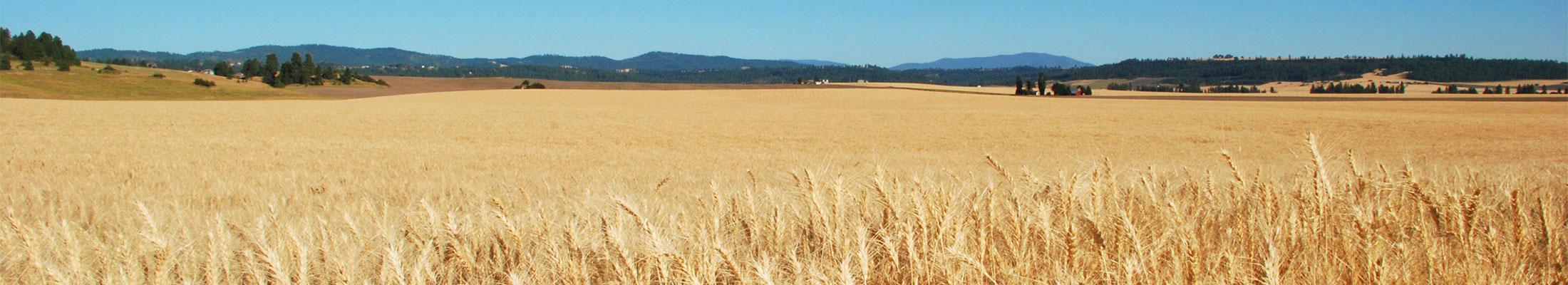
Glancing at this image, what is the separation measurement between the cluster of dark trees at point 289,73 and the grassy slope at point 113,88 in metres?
Answer: 11.1

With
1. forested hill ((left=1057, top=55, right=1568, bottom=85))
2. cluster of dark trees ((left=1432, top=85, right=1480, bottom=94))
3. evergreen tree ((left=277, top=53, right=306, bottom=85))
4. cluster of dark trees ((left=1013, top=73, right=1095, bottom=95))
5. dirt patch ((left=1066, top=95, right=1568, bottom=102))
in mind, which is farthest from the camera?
forested hill ((left=1057, top=55, right=1568, bottom=85))

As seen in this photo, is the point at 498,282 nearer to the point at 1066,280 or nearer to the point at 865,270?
the point at 865,270

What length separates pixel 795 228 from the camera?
3.75m

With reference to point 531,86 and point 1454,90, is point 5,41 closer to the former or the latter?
point 531,86

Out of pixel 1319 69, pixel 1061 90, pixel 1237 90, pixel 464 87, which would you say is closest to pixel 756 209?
pixel 1061 90

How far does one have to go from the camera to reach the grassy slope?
2263 inches

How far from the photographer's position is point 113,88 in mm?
62125

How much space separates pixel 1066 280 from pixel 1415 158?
64.9ft

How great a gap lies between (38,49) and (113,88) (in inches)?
1150

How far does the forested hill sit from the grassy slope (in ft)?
353

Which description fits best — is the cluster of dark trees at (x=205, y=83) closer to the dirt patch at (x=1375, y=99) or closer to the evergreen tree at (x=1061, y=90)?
the evergreen tree at (x=1061, y=90)

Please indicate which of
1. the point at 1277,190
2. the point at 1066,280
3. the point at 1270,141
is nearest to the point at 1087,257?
the point at 1066,280

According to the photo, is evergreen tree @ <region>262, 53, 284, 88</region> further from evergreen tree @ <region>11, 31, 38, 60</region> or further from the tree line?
evergreen tree @ <region>11, 31, 38, 60</region>

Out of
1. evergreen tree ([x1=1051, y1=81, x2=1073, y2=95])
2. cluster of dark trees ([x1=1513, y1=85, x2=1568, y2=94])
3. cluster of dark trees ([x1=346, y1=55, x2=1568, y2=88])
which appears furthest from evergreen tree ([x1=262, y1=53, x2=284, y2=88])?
cluster of dark trees ([x1=1513, y1=85, x2=1568, y2=94])
